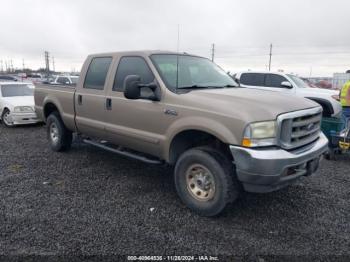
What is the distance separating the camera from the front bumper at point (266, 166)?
125 inches

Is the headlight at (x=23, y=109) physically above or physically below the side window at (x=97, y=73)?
below

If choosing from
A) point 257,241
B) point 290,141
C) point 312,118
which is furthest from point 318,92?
point 257,241

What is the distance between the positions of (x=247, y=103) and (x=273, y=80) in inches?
285

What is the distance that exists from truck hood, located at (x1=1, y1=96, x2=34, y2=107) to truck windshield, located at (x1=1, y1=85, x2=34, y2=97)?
29 centimetres

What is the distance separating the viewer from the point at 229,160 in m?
3.62

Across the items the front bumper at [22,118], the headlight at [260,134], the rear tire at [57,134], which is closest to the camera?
the headlight at [260,134]

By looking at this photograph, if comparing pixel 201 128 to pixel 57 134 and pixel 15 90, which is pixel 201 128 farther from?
pixel 15 90

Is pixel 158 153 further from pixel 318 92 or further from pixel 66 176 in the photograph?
pixel 318 92

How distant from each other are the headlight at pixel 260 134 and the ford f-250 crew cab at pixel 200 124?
0.01 meters

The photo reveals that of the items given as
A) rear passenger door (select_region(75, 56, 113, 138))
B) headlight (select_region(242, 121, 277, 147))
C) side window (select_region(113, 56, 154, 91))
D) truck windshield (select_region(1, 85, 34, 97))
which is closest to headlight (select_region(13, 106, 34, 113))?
truck windshield (select_region(1, 85, 34, 97))

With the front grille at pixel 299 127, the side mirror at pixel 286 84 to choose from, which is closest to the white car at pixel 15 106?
the side mirror at pixel 286 84

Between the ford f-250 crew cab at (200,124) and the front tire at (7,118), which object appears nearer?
the ford f-250 crew cab at (200,124)

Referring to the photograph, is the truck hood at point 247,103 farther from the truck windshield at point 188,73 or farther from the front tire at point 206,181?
the front tire at point 206,181

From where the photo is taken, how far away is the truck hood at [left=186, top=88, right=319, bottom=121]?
3.31 meters
